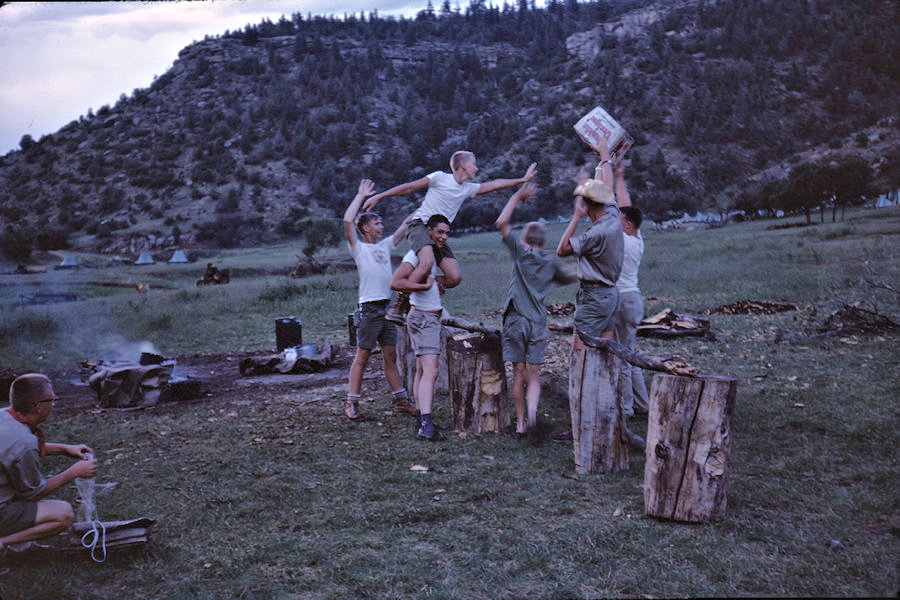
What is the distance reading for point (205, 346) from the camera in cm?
1225

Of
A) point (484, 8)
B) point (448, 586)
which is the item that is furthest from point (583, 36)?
point (448, 586)

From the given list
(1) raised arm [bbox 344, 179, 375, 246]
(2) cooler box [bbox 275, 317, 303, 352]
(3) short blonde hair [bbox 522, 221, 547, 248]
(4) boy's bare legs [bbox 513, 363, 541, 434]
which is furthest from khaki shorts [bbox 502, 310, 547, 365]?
(2) cooler box [bbox 275, 317, 303, 352]

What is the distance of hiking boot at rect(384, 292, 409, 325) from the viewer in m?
6.61

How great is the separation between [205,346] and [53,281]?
2093 centimetres

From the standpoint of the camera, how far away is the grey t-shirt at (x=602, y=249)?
5238 mm

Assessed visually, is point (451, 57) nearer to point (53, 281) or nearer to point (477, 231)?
point (477, 231)

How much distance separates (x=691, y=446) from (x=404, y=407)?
11.8 feet

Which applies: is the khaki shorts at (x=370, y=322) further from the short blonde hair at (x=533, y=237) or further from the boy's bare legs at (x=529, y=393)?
the short blonde hair at (x=533, y=237)

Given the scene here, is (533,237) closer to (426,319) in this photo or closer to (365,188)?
(426,319)

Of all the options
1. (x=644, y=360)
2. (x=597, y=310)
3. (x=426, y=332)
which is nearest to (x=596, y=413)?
(x=644, y=360)

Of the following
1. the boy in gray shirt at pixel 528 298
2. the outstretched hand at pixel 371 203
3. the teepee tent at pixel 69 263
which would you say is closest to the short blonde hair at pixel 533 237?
the boy in gray shirt at pixel 528 298

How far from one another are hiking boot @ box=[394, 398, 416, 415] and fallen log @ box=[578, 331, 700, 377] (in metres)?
2.50

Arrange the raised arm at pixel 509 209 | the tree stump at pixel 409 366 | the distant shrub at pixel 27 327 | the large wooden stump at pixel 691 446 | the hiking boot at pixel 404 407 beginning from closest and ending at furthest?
the large wooden stump at pixel 691 446, the raised arm at pixel 509 209, the hiking boot at pixel 404 407, the tree stump at pixel 409 366, the distant shrub at pixel 27 327

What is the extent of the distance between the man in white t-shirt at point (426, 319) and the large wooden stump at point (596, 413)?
4.82 feet
